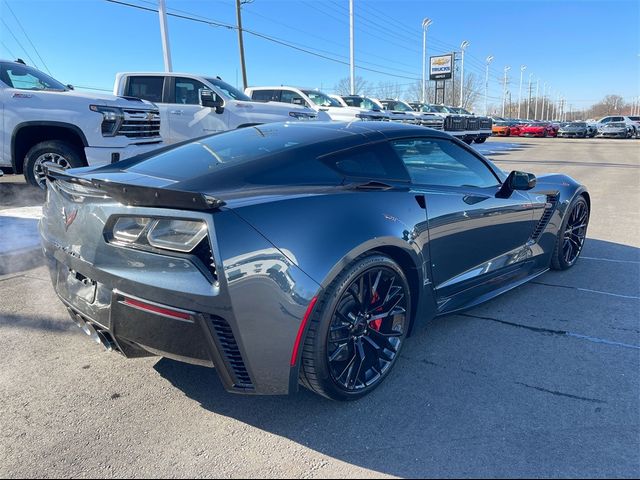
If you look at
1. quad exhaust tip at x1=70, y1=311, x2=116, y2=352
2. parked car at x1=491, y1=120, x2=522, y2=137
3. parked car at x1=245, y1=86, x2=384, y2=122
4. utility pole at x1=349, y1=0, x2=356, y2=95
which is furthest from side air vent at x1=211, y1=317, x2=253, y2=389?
parked car at x1=491, y1=120, x2=522, y2=137

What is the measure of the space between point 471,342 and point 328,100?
14510 mm

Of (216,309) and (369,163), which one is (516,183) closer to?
(369,163)

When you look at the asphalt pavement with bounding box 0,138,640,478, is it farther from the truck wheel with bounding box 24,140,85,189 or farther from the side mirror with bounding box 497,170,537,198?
the truck wheel with bounding box 24,140,85,189

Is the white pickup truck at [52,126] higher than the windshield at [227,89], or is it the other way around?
the windshield at [227,89]

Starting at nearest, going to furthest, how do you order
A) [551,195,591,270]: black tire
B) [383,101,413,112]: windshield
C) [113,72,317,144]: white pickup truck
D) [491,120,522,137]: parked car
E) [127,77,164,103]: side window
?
[551,195,591,270]: black tire, [113,72,317,144]: white pickup truck, [127,77,164,103]: side window, [383,101,413,112]: windshield, [491,120,522,137]: parked car

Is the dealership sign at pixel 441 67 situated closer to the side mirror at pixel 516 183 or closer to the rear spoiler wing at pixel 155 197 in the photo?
the side mirror at pixel 516 183

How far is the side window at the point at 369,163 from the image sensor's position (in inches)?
106

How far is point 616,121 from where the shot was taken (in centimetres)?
3838

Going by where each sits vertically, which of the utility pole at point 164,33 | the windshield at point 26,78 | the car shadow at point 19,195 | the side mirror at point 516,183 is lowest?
the car shadow at point 19,195

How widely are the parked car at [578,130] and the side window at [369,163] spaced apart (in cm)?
4426

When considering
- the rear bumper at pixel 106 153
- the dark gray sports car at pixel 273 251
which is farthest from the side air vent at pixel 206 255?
the rear bumper at pixel 106 153

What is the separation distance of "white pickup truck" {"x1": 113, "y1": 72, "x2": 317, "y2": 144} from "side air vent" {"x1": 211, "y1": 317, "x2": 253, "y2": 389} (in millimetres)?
8067

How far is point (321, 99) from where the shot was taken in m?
16.2

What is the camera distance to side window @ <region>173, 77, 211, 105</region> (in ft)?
32.2
